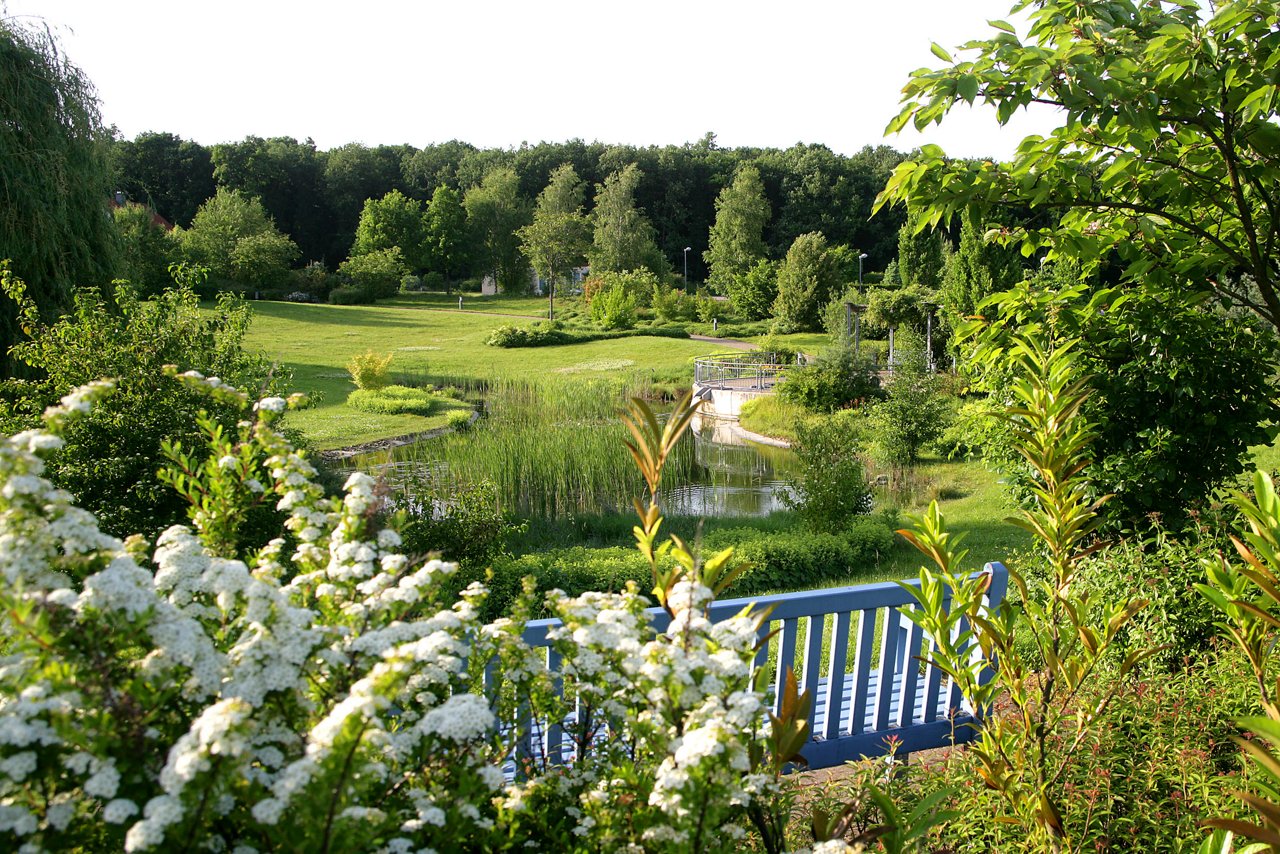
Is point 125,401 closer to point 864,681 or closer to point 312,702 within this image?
point 864,681

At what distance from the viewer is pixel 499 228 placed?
5062cm

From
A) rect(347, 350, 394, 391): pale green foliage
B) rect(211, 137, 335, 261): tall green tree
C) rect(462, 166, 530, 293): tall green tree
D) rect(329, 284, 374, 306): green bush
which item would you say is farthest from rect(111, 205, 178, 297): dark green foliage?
rect(211, 137, 335, 261): tall green tree

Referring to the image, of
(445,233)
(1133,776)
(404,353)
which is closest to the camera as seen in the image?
(1133,776)

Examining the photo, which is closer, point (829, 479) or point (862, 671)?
point (862, 671)

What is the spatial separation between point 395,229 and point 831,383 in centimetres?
3811

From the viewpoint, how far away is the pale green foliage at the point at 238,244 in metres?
37.3

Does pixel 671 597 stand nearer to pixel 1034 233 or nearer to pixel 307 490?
pixel 307 490

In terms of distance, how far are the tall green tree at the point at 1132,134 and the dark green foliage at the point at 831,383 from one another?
563 inches

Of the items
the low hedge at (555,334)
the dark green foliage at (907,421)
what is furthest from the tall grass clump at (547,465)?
the low hedge at (555,334)

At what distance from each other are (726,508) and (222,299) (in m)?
7.31

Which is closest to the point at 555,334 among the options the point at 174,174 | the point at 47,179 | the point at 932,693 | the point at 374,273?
the point at 374,273

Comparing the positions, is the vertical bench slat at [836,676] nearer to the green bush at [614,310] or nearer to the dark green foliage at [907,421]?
the dark green foliage at [907,421]

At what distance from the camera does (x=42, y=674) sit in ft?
3.74

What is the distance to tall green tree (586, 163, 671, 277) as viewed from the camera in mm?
42656
